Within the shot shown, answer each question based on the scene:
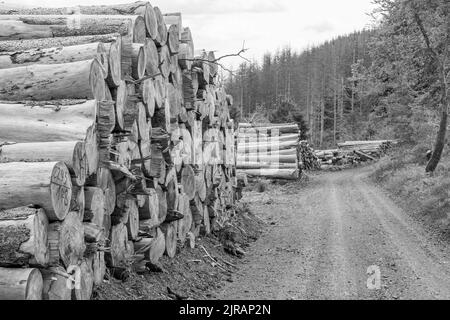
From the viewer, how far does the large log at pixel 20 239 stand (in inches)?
172

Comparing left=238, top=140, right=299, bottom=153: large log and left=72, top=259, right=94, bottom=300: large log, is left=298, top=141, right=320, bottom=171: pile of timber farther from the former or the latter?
left=72, top=259, right=94, bottom=300: large log

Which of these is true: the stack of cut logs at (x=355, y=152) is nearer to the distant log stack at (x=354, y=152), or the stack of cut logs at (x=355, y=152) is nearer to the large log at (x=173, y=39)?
the distant log stack at (x=354, y=152)

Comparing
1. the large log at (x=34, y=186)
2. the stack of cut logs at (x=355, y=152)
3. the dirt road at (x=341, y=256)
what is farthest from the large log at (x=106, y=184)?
the stack of cut logs at (x=355, y=152)

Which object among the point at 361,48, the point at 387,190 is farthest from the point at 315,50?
the point at 387,190

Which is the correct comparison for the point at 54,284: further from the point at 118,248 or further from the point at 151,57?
the point at 151,57

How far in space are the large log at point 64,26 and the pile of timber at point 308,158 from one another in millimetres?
24868

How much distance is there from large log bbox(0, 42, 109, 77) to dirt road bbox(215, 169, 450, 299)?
400cm

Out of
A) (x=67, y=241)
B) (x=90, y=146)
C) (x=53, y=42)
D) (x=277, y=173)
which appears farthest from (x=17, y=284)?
(x=277, y=173)

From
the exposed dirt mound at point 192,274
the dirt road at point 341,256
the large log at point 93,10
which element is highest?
the large log at point 93,10

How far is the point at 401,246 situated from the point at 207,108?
526cm
